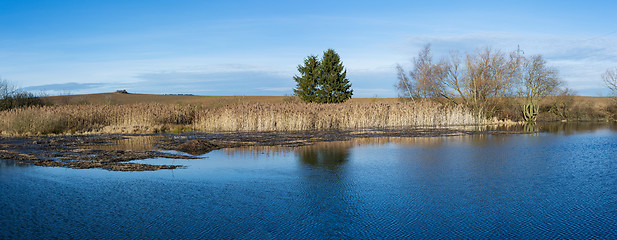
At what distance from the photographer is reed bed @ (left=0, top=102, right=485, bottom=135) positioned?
819 inches

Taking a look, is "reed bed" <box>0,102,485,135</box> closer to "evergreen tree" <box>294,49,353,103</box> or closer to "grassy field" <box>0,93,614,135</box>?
"grassy field" <box>0,93,614,135</box>

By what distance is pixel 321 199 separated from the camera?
255 inches

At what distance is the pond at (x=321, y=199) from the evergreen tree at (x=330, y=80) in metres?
26.3

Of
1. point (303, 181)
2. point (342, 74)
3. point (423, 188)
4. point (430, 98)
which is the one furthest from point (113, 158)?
point (342, 74)

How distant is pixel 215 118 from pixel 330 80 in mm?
15145

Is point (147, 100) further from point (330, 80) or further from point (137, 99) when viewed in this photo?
point (330, 80)

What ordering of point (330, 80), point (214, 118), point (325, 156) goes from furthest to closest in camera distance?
point (330, 80) → point (214, 118) → point (325, 156)

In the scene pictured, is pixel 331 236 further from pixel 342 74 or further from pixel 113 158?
pixel 342 74

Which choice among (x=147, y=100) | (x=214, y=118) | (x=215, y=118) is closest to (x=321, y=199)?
(x=215, y=118)

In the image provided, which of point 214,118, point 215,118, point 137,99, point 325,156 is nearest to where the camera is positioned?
point 325,156

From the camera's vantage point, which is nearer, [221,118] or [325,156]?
[325,156]

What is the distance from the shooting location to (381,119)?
25.8 m

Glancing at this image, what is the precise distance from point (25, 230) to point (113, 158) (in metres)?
5.93

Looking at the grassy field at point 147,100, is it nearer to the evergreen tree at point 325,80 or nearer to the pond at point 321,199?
the evergreen tree at point 325,80
